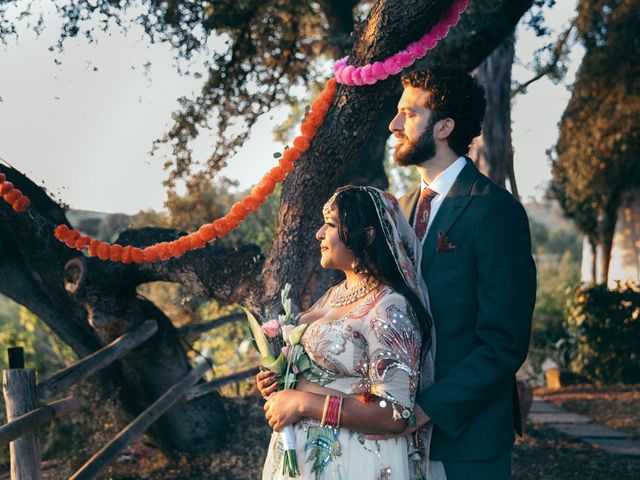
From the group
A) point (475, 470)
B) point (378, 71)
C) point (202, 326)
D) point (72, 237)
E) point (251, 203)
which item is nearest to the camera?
point (475, 470)

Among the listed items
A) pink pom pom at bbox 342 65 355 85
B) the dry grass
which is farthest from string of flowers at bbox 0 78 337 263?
the dry grass

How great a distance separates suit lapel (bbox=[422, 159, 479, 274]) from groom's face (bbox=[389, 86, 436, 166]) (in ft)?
0.54

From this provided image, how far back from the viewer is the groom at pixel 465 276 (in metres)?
2.48

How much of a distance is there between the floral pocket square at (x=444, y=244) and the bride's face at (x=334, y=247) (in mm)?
337

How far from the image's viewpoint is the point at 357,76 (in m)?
3.78

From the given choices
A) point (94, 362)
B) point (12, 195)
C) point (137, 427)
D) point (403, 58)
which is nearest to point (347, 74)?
point (403, 58)

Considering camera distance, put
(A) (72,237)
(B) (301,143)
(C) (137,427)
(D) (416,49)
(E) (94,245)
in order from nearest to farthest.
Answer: (D) (416,49)
(B) (301,143)
(E) (94,245)
(A) (72,237)
(C) (137,427)

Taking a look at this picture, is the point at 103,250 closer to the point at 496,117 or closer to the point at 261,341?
the point at 261,341

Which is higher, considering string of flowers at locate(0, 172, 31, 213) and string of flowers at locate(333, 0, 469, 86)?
string of flowers at locate(333, 0, 469, 86)

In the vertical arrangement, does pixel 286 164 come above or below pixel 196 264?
above

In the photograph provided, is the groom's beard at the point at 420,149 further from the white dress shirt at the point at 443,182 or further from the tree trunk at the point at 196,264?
the tree trunk at the point at 196,264

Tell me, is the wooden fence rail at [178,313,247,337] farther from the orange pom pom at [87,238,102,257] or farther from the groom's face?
the groom's face

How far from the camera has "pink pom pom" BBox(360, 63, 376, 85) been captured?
146 inches

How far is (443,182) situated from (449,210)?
0.50ft
